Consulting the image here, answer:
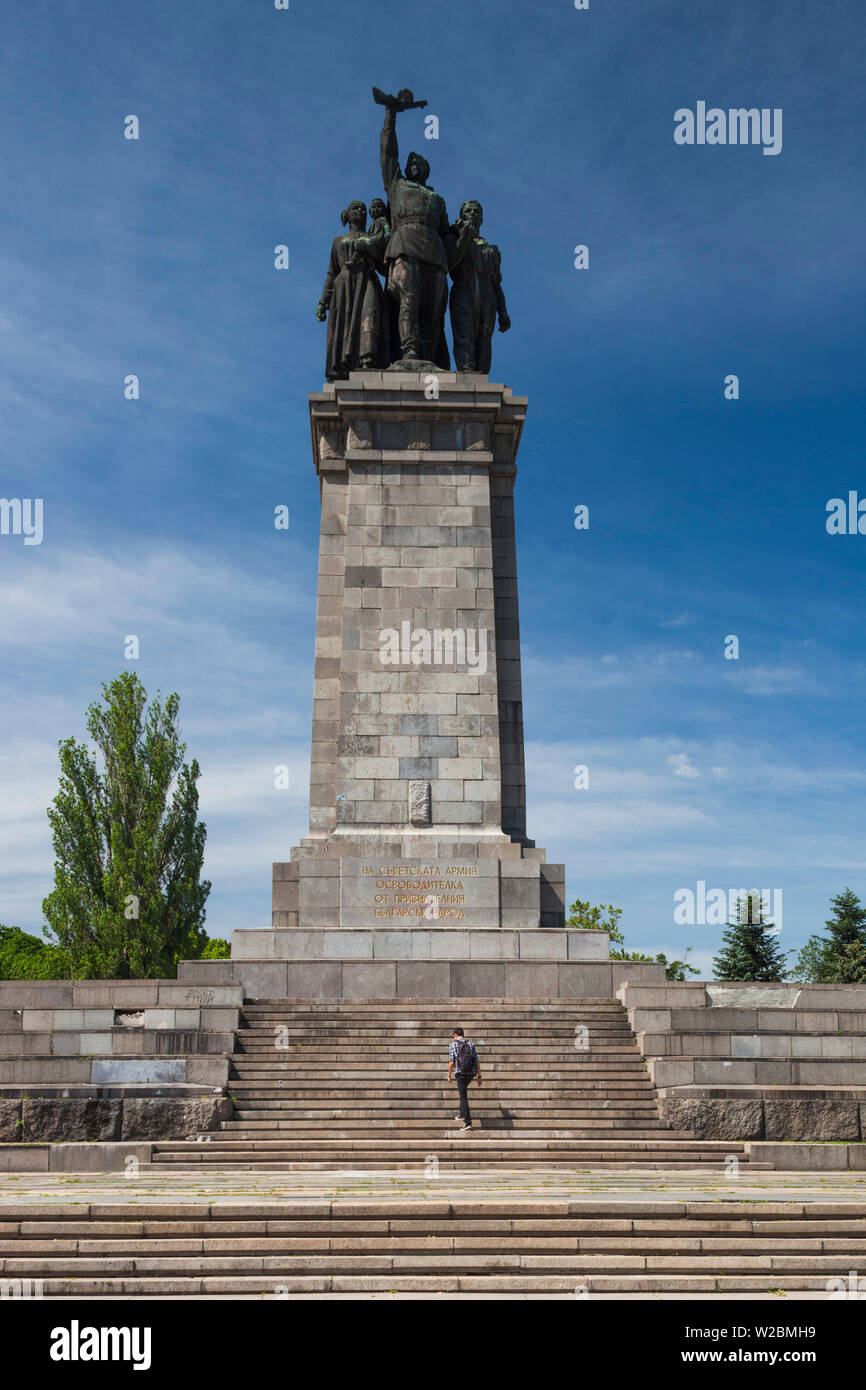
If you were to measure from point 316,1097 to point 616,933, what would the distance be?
35762mm

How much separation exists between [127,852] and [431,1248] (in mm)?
30540

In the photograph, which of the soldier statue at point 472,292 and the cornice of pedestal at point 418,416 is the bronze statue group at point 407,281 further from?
the cornice of pedestal at point 418,416

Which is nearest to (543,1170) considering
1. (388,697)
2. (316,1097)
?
(316,1097)

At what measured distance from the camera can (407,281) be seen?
28578mm

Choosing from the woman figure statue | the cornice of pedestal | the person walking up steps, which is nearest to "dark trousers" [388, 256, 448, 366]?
the woman figure statue

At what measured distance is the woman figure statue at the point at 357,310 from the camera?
28969 millimetres


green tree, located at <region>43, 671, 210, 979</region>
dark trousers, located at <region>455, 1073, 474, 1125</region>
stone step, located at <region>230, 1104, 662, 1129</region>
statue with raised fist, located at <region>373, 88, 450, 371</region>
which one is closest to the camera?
dark trousers, located at <region>455, 1073, 474, 1125</region>

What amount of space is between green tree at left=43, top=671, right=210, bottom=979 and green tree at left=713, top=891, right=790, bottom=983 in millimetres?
18241

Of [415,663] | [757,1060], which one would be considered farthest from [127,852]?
[757,1060]

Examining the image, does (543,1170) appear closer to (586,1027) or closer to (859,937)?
(586,1027)

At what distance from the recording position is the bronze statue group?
28.6 metres

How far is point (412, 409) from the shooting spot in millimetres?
27656

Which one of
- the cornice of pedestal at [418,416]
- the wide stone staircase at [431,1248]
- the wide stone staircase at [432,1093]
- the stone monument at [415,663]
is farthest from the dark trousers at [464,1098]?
the cornice of pedestal at [418,416]

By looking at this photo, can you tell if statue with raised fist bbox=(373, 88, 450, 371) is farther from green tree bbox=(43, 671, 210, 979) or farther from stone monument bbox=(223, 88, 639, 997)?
green tree bbox=(43, 671, 210, 979)
